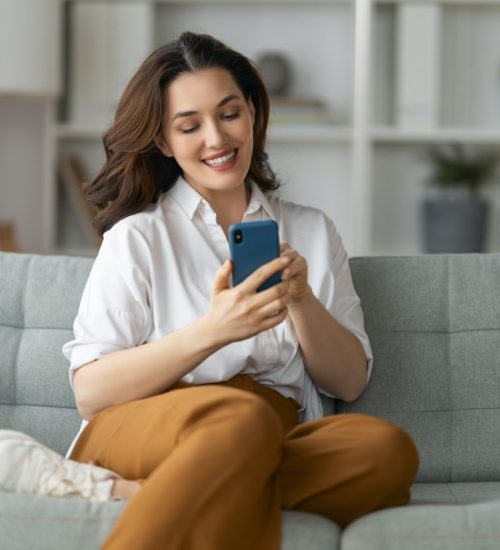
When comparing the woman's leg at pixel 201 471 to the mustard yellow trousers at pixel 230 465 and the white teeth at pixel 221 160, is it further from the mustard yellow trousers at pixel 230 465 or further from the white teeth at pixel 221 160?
the white teeth at pixel 221 160

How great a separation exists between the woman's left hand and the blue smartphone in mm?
22

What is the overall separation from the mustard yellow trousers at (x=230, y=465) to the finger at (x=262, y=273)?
0.56 feet

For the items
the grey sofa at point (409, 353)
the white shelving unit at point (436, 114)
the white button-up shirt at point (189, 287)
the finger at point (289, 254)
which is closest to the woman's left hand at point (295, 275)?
the finger at point (289, 254)

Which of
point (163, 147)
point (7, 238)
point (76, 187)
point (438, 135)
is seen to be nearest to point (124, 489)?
point (163, 147)

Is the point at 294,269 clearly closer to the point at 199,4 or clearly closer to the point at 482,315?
the point at 482,315

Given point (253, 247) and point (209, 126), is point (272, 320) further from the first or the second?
point (209, 126)

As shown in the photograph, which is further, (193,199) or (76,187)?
(76,187)

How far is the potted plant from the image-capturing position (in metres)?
3.95

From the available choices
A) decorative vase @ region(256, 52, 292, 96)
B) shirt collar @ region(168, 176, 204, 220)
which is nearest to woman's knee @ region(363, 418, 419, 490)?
shirt collar @ region(168, 176, 204, 220)

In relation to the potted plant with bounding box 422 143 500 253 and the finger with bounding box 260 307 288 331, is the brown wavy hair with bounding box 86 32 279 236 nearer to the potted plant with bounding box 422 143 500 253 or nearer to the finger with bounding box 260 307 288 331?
the finger with bounding box 260 307 288 331

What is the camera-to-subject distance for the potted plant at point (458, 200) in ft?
12.9

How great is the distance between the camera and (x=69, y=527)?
5.53 feet

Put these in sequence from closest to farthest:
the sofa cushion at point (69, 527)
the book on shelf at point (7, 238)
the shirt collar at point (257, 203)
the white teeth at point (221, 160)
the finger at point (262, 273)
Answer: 1. the sofa cushion at point (69, 527)
2. the finger at point (262, 273)
3. the white teeth at point (221, 160)
4. the shirt collar at point (257, 203)
5. the book on shelf at point (7, 238)

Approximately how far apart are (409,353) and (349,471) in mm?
536
